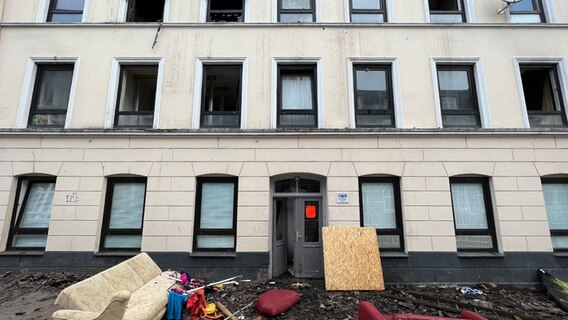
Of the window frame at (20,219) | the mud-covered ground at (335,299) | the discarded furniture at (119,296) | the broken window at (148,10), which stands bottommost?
the mud-covered ground at (335,299)

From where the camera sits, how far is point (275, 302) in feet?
18.8

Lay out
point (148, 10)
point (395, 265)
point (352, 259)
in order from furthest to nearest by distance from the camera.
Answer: point (148, 10) → point (395, 265) → point (352, 259)

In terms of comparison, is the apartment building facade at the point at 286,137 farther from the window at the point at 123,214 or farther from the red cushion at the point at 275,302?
the red cushion at the point at 275,302

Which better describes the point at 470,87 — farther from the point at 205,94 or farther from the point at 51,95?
the point at 51,95

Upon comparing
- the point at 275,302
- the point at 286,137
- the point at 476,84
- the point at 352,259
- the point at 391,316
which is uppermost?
the point at 476,84

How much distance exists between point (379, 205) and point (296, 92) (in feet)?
13.3

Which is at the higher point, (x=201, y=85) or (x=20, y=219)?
(x=201, y=85)

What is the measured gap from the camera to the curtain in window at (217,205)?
7.95m

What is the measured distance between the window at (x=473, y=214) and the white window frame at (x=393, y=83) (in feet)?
7.80

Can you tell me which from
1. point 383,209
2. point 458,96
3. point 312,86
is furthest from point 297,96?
point 458,96

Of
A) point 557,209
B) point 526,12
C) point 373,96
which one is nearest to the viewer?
point 557,209

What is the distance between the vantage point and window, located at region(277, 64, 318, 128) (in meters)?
8.45

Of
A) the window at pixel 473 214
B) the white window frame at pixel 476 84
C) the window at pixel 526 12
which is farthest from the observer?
the window at pixel 526 12

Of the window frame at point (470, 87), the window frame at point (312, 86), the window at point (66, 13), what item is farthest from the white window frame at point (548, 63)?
the window at point (66, 13)
